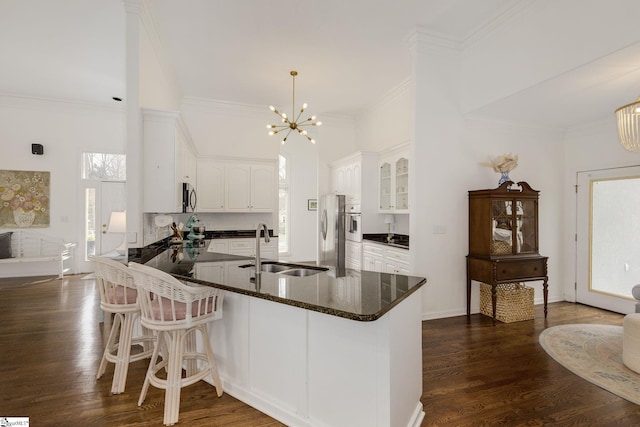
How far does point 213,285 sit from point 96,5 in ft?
11.1

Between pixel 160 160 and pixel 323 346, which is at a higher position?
pixel 160 160

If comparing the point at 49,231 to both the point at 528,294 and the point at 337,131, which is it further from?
the point at 528,294

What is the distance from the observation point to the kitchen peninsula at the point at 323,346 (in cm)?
168

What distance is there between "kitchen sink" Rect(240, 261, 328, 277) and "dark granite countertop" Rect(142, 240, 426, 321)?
126 millimetres

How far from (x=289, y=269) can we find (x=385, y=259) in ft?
8.37

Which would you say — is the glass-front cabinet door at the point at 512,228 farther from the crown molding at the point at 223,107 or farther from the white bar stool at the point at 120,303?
the crown molding at the point at 223,107

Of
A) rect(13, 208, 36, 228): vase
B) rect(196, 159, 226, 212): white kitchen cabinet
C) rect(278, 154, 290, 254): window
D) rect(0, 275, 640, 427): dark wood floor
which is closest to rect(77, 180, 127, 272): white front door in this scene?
rect(13, 208, 36, 228): vase

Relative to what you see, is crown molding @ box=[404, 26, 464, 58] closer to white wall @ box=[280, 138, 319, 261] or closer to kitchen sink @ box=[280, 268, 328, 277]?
kitchen sink @ box=[280, 268, 328, 277]

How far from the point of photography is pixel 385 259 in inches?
195

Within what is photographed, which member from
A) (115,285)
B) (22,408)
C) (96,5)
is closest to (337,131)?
(96,5)

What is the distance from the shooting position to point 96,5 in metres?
3.46

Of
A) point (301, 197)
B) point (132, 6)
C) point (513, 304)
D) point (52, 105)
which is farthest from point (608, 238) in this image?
point (52, 105)

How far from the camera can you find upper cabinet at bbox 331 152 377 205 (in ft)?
19.3

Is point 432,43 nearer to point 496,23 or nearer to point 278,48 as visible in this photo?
point 496,23
